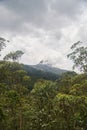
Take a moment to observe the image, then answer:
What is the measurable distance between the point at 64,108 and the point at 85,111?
264 centimetres

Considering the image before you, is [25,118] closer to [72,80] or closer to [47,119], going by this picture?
[47,119]

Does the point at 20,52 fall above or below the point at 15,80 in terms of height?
above

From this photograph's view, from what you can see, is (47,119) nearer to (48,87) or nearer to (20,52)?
(48,87)

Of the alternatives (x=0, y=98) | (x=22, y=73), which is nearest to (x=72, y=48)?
(x=22, y=73)

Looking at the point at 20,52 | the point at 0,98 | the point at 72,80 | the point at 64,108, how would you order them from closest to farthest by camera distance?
1. the point at 64,108
2. the point at 0,98
3. the point at 72,80
4. the point at 20,52

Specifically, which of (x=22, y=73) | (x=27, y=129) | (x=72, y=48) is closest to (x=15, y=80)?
(x=22, y=73)

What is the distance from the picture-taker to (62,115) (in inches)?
1209

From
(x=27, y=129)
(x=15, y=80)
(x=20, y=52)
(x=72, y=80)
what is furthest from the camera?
(x=20, y=52)

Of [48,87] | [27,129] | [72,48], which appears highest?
[72,48]

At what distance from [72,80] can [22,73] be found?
45.6 ft

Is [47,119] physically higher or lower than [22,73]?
lower

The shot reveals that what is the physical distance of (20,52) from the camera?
268 feet

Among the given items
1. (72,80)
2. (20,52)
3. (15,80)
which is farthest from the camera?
(20,52)

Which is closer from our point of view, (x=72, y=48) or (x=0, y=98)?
(x=0, y=98)
